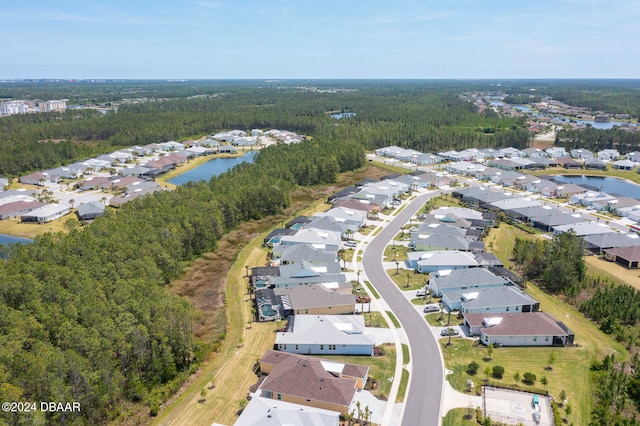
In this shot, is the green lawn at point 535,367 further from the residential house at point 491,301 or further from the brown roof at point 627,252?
the brown roof at point 627,252

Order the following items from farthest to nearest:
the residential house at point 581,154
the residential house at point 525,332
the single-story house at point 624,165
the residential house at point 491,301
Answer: the residential house at point 581,154 < the single-story house at point 624,165 < the residential house at point 491,301 < the residential house at point 525,332

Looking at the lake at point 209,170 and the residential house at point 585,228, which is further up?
the lake at point 209,170

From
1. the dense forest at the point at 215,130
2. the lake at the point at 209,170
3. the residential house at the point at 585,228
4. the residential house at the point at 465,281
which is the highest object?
the dense forest at the point at 215,130

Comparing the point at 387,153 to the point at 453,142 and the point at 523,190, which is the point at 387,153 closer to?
the point at 453,142

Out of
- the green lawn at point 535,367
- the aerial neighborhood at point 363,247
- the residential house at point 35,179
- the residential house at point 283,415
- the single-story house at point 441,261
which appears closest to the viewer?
the residential house at point 283,415

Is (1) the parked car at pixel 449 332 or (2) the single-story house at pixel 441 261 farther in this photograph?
(2) the single-story house at pixel 441 261

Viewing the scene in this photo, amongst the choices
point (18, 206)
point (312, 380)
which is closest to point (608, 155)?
point (312, 380)

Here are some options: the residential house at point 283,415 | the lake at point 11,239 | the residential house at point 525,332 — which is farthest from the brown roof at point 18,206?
the residential house at point 525,332
